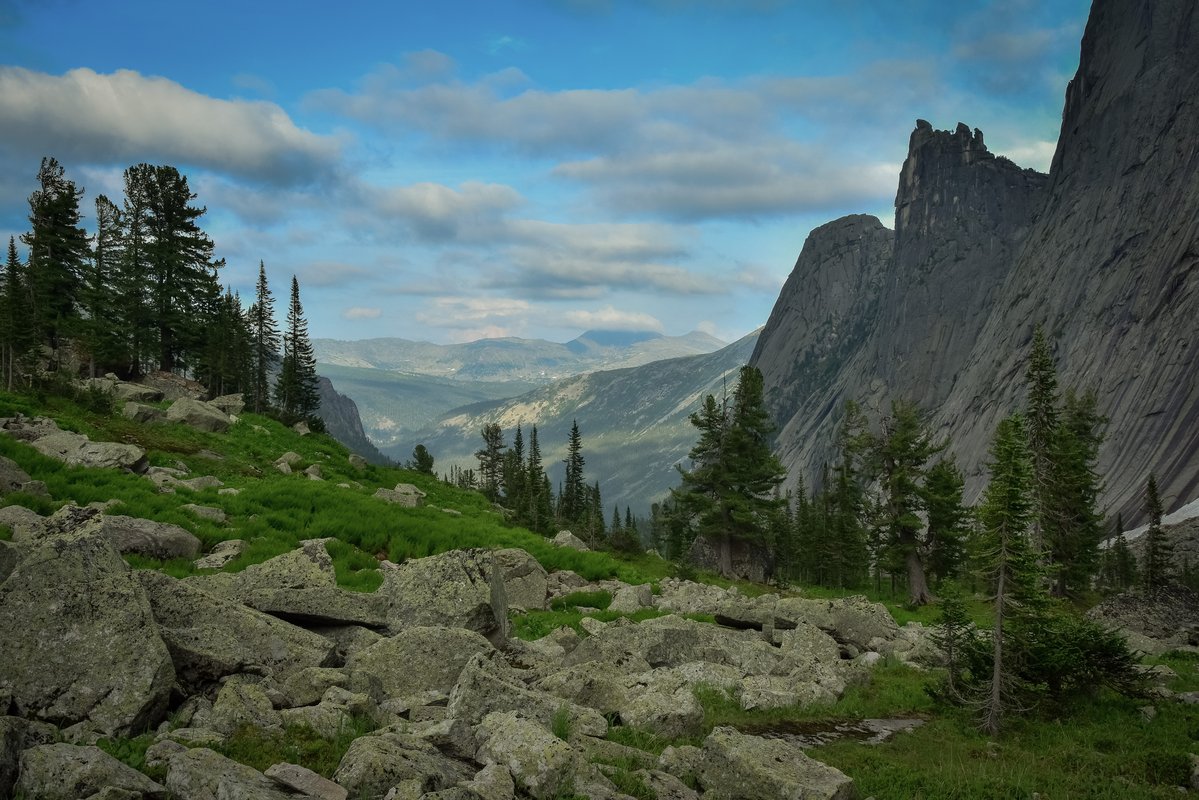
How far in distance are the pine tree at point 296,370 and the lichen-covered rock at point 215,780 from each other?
3540 inches

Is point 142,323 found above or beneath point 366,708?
above

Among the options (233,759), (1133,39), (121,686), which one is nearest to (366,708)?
(233,759)

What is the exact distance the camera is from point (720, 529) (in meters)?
53.5

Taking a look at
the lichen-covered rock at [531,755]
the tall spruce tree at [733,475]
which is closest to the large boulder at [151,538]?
the lichen-covered rock at [531,755]

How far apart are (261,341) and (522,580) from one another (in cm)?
7563

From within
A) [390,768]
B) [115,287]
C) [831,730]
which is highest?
[115,287]

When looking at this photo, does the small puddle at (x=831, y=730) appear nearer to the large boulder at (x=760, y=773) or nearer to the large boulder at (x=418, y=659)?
the large boulder at (x=760, y=773)

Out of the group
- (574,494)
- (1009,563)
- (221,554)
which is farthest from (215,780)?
(574,494)

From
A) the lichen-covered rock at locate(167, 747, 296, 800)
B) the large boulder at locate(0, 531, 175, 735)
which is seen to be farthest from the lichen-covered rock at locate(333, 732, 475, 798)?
the large boulder at locate(0, 531, 175, 735)

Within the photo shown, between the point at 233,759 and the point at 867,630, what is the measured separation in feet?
74.3

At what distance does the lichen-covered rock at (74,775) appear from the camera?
6.78m

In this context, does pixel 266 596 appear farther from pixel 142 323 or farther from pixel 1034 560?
pixel 142 323

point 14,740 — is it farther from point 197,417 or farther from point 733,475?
point 733,475

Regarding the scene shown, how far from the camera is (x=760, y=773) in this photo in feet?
32.8
